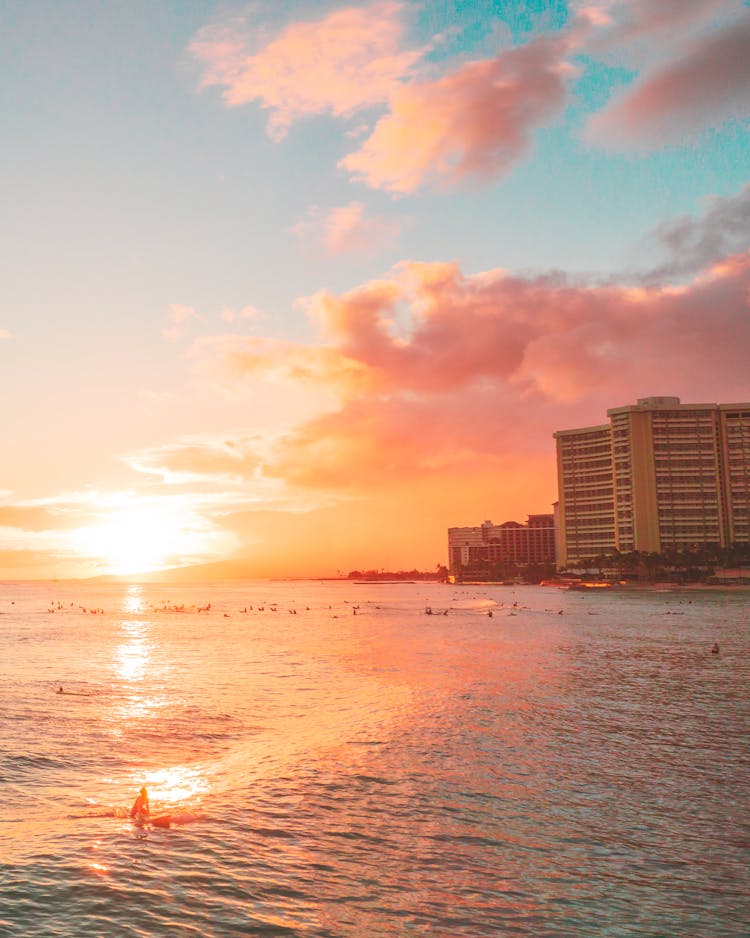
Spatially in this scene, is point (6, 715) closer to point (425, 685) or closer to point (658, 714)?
point (425, 685)

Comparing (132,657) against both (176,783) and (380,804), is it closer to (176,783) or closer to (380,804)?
(176,783)

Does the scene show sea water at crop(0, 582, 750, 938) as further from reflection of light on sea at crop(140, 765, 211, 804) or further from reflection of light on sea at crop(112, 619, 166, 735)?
reflection of light on sea at crop(112, 619, 166, 735)

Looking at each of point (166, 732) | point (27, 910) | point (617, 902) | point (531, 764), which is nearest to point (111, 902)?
point (27, 910)

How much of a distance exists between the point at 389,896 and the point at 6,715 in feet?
112

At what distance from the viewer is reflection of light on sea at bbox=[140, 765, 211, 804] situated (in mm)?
27438

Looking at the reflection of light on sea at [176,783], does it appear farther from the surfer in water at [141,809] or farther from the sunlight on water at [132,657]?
the sunlight on water at [132,657]

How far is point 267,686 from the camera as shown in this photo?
56125 mm

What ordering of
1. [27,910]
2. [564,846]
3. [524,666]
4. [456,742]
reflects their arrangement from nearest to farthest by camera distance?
[27,910] → [564,846] → [456,742] → [524,666]

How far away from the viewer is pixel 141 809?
25.1 m

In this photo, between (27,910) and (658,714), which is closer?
(27,910)

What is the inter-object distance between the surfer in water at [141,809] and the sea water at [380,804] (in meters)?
0.61

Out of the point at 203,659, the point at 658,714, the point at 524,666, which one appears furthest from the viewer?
the point at 203,659

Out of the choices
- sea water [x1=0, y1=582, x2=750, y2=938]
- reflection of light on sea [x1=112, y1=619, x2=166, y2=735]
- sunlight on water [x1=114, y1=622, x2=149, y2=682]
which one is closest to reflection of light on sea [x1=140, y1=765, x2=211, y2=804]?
sea water [x1=0, y1=582, x2=750, y2=938]

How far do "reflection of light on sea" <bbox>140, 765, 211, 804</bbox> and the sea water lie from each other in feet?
0.54
